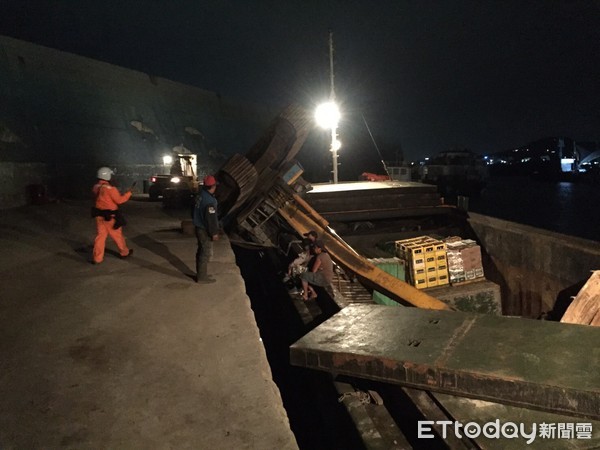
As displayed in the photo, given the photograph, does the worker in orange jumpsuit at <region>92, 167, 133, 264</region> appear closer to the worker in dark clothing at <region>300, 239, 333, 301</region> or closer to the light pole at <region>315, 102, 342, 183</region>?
the worker in dark clothing at <region>300, 239, 333, 301</region>

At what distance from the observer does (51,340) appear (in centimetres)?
385

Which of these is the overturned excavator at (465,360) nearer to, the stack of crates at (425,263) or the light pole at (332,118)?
the stack of crates at (425,263)

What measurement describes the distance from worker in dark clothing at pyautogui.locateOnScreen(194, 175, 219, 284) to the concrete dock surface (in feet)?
0.81

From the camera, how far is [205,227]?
5.68 meters

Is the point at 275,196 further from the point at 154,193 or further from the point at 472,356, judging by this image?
the point at 154,193

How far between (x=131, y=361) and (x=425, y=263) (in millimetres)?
8773

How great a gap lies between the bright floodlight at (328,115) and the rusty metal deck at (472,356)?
14066 mm

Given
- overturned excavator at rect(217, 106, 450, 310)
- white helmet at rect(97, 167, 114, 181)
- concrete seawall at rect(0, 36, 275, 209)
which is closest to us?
white helmet at rect(97, 167, 114, 181)

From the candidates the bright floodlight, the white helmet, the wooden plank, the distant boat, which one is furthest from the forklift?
the distant boat

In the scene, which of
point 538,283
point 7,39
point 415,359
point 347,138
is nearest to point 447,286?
point 538,283

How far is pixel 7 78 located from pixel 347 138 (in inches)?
1824

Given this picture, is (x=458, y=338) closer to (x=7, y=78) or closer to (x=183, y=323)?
(x=183, y=323)
